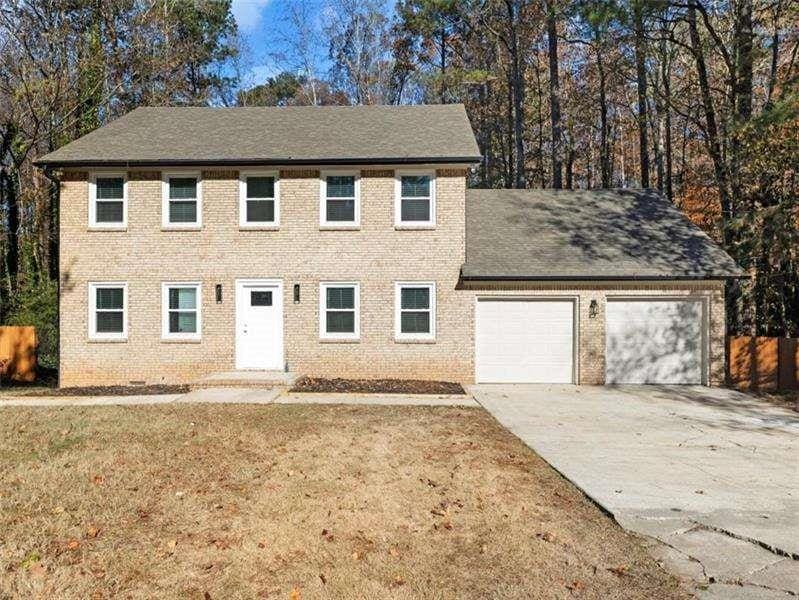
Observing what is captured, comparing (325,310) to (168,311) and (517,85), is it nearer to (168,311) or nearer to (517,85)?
(168,311)

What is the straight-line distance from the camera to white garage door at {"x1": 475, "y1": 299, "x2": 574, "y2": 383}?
13945 millimetres

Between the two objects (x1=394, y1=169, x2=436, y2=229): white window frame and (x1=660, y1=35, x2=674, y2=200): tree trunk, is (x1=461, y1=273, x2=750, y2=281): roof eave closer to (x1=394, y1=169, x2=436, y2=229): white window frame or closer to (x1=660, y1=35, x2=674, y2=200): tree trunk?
(x1=394, y1=169, x2=436, y2=229): white window frame

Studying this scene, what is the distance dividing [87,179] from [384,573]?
13986mm

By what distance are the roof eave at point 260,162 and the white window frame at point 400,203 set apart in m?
0.35

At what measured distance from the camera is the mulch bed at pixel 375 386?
1229cm

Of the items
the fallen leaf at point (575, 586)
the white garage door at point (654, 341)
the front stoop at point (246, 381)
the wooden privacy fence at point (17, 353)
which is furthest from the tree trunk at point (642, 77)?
the wooden privacy fence at point (17, 353)

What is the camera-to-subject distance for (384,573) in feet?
12.7

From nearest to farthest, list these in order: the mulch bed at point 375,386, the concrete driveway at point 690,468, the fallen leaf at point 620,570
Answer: the fallen leaf at point 620,570
the concrete driveway at point 690,468
the mulch bed at point 375,386

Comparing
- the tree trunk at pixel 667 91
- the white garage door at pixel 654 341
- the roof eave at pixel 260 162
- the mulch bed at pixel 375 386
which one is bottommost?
the mulch bed at pixel 375 386

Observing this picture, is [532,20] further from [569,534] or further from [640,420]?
[569,534]

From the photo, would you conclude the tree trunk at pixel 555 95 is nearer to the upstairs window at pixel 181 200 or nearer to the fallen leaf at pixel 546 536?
the upstairs window at pixel 181 200

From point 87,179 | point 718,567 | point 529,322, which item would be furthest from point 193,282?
point 718,567

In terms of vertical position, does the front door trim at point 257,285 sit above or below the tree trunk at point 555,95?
below

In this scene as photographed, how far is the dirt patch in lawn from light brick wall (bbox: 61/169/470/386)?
0.44 metres
